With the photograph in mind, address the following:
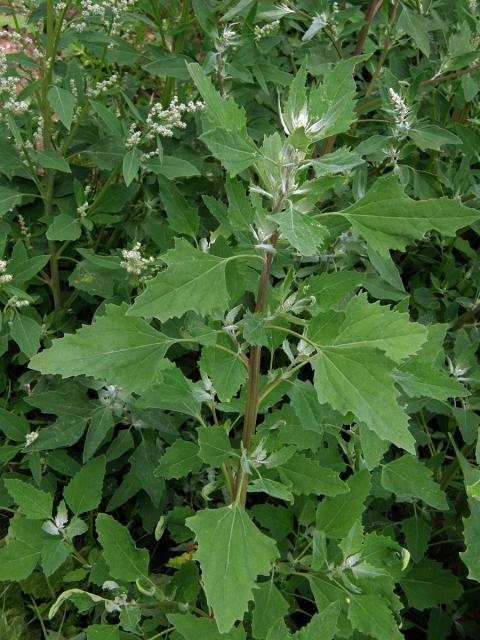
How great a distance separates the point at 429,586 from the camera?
1989 millimetres

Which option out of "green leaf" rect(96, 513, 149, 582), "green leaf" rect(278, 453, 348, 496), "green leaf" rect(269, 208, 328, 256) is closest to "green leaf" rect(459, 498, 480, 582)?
"green leaf" rect(278, 453, 348, 496)

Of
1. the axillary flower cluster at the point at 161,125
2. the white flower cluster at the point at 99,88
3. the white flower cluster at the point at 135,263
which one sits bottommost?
the white flower cluster at the point at 135,263

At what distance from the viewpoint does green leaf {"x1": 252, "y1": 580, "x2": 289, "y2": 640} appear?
156cm

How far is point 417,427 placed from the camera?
7.51 feet

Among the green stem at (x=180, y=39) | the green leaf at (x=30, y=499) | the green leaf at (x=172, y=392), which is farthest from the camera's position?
the green stem at (x=180, y=39)

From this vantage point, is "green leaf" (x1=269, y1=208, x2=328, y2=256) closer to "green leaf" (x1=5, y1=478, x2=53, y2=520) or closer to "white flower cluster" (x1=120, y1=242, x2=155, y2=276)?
"white flower cluster" (x1=120, y1=242, x2=155, y2=276)

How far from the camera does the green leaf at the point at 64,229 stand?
203cm

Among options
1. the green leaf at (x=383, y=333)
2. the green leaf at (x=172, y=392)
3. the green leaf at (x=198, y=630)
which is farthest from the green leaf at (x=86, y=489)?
the green leaf at (x=383, y=333)

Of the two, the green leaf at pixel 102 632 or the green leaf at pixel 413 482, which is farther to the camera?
the green leaf at pixel 413 482

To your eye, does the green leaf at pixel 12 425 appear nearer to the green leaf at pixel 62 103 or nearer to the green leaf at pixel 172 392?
the green leaf at pixel 172 392

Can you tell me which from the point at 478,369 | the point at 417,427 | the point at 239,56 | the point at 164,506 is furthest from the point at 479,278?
the point at 164,506

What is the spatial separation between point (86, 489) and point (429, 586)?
3.44 ft

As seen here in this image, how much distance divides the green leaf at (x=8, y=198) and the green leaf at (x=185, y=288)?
107 cm

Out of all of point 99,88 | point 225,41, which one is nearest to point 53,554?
point 99,88
